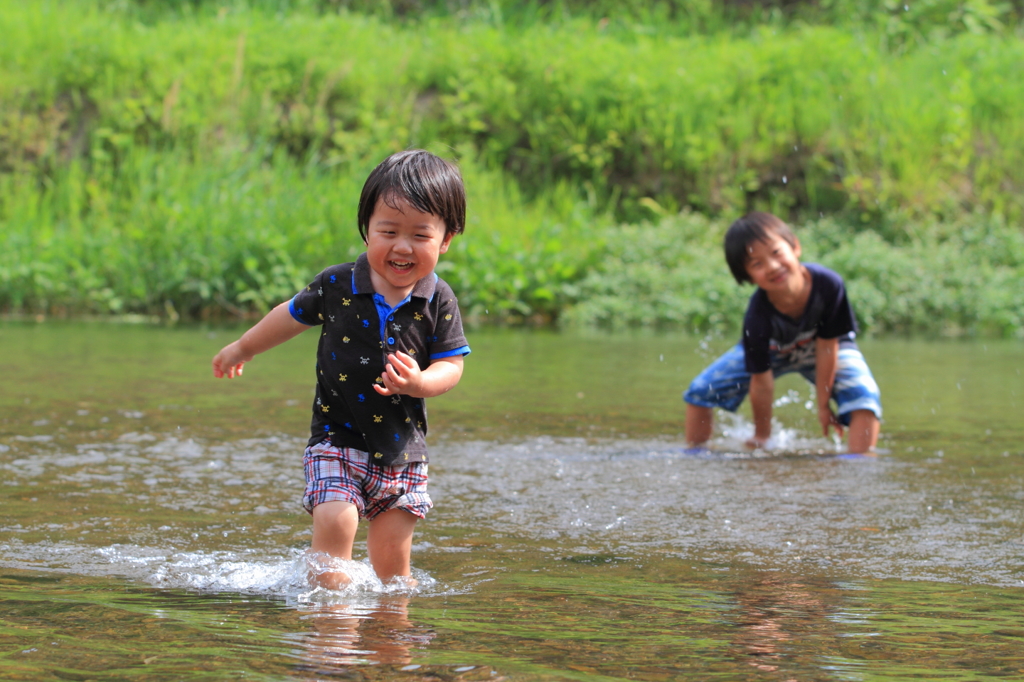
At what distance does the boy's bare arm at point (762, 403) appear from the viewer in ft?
17.2

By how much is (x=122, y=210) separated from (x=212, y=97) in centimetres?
209

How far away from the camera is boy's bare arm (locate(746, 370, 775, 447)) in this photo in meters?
5.24

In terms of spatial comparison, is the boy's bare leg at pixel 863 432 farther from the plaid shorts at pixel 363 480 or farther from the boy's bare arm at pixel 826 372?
the plaid shorts at pixel 363 480

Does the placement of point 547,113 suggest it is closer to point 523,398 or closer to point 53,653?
point 523,398

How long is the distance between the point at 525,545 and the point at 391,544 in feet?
1.55

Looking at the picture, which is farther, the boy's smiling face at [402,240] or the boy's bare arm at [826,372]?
the boy's bare arm at [826,372]

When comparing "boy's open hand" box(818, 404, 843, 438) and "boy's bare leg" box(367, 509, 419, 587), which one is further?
"boy's open hand" box(818, 404, 843, 438)

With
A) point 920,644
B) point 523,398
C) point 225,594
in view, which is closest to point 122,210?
point 523,398

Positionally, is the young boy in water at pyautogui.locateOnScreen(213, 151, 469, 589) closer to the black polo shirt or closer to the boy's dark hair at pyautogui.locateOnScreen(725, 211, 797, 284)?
the black polo shirt

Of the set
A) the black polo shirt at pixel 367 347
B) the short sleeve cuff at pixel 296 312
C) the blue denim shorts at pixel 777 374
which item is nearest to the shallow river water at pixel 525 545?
the blue denim shorts at pixel 777 374

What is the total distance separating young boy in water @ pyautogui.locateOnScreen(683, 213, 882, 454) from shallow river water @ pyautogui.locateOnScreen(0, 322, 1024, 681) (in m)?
0.20

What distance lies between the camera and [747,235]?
505 centimetres

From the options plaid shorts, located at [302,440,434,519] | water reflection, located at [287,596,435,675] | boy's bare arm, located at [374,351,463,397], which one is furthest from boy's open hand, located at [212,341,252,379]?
water reflection, located at [287,596,435,675]

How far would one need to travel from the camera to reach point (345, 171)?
41.2 feet
